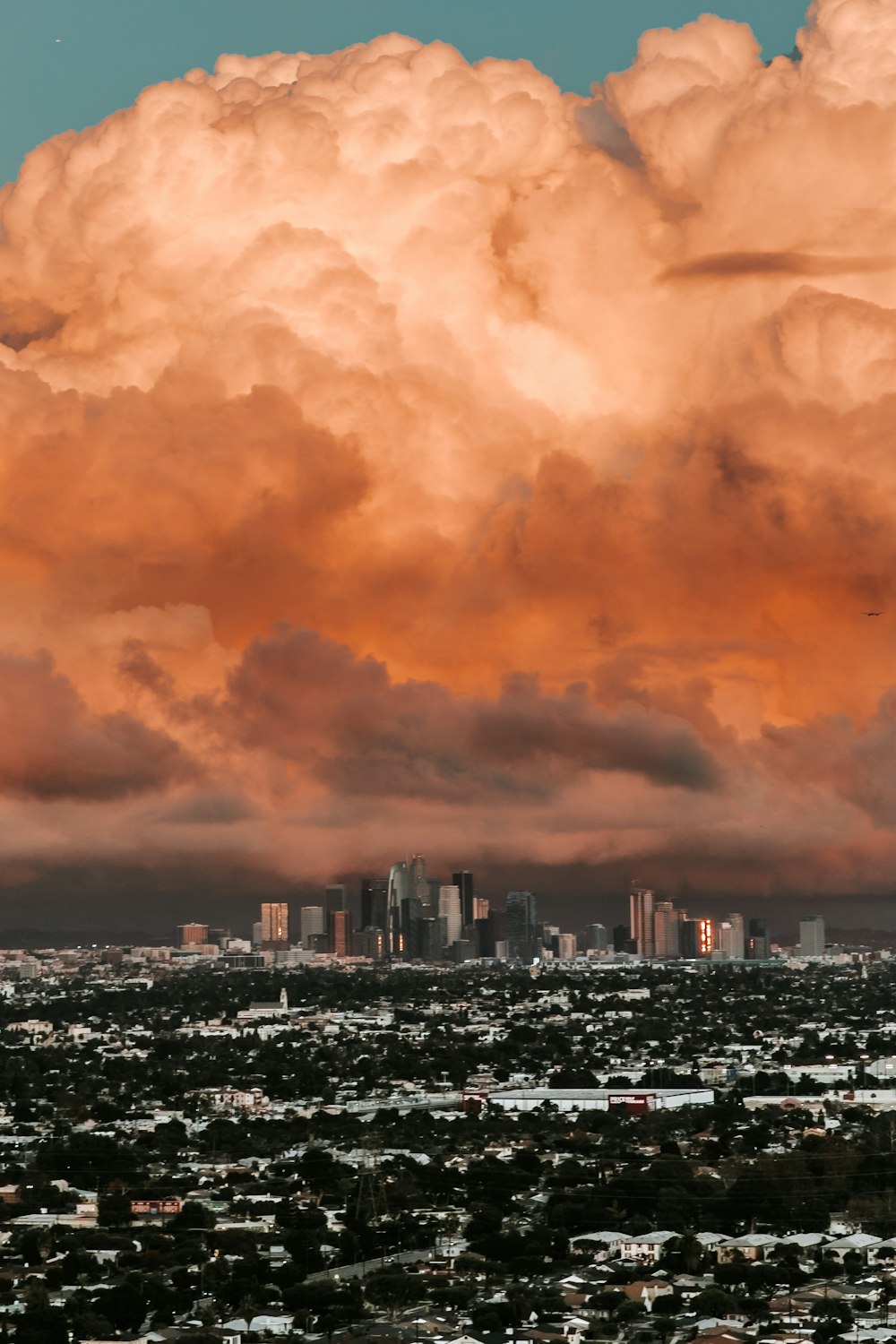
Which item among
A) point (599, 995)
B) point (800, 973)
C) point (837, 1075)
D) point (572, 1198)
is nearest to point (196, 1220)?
point (572, 1198)

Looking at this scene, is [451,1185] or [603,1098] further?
[603,1098]

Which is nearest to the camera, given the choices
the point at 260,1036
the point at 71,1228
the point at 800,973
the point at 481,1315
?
the point at 481,1315

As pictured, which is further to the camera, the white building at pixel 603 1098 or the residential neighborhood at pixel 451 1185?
the white building at pixel 603 1098

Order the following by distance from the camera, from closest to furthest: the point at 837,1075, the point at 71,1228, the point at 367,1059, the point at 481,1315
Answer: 1. the point at 481,1315
2. the point at 71,1228
3. the point at 837,1075
4. the point at 367,1059

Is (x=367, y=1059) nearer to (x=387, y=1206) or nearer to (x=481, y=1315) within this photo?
(x=387, y=1206)

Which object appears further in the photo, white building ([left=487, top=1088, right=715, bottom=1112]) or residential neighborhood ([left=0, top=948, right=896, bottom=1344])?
white building ([left=487, top=1088, right=715, bottom=1112])

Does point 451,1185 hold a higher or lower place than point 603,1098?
lower

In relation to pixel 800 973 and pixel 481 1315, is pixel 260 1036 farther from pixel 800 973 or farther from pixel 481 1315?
pixel 800 973

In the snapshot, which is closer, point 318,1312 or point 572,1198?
point 318,1312

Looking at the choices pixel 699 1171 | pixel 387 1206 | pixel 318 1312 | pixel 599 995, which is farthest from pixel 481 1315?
pixel 599 995
